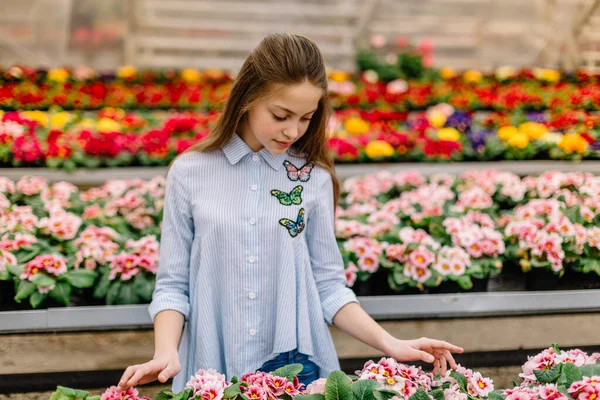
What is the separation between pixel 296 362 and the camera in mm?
1771

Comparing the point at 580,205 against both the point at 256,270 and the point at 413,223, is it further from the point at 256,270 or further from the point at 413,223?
the point at 256,270

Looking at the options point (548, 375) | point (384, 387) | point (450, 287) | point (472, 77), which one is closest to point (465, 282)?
point (450, 287)

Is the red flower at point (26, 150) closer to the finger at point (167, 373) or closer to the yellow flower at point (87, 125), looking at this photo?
the yellow flower at point (87, 125)

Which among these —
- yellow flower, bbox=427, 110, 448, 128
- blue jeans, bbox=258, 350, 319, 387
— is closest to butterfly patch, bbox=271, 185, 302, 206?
blue jeans, bbox=258, 350, 319, 387

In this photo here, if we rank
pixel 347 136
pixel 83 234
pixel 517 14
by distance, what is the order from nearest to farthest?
1. pixel 83 234
2. pixel 347 136
3. pixel 517 14

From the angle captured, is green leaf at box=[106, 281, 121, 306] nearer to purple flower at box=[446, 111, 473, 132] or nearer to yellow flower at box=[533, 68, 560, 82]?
purple flower at box=[446, 111, 473, 132]

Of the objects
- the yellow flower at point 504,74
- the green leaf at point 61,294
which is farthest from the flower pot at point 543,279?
the yellow flower at point 504,74

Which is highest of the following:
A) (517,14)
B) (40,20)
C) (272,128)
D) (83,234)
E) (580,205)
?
(517,14)

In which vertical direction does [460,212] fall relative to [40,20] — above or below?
below

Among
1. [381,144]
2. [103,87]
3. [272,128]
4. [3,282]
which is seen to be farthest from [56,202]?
[103,87]

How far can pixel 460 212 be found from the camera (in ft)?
10.5

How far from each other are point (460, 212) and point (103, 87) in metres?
5.11

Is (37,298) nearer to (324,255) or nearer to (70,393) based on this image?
(70,393)

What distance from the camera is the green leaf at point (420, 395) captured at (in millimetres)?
1441
